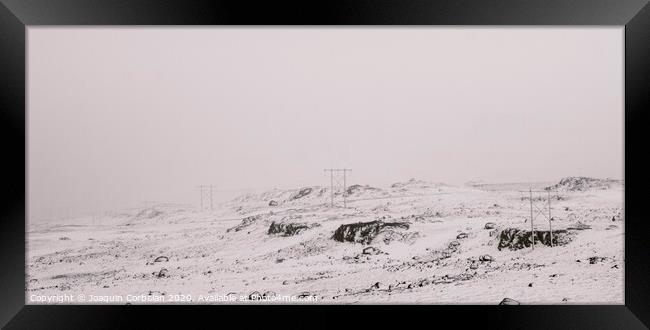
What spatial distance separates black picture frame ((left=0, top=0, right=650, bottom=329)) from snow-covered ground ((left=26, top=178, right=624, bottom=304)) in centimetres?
22

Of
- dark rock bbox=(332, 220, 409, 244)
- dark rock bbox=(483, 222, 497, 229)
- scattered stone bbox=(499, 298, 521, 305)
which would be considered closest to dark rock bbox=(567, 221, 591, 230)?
dark rock bbox=(483, 222, 497, 229)

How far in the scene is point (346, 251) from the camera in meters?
3.10

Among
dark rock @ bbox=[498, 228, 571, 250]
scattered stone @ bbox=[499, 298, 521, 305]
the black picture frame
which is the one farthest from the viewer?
dark rock @ bbox=[498, 228, 571, 250]

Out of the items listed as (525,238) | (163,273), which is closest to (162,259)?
(163,273)

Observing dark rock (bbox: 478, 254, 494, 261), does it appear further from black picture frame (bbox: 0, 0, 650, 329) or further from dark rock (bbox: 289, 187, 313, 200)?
dark rock (bbox: 289, 187, 313, 200)

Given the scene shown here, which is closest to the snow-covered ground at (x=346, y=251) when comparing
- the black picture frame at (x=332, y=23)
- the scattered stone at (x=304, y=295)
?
the scattered stone at (x=304, y=295)

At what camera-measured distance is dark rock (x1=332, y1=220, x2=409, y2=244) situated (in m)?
3.10

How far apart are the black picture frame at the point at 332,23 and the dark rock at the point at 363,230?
1.79 ft

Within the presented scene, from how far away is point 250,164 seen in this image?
10.3 ft

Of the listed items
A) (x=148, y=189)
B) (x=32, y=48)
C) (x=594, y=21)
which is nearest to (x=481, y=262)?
(x=594, y=21)

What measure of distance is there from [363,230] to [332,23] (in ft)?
5.12

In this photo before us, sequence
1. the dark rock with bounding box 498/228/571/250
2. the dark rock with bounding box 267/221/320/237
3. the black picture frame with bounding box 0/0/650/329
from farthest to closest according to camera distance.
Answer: the dark rock with bounding box 267/221/320/237
the dark rock with bounding box 498/228/571/250
the black picture frame with bounding box 0/0/650/329

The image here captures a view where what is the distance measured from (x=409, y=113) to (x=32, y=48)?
116 inches

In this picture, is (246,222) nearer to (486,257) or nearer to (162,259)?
(162,259)
